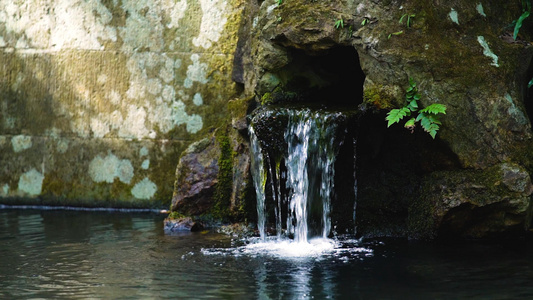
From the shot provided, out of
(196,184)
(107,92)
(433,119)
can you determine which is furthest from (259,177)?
(107,92)

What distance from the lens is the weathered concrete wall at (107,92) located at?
8656 mm

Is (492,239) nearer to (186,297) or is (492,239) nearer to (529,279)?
(529,279)

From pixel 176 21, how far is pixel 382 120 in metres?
3.09

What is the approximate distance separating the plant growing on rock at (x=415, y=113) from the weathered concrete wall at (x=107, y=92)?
8.80 feet

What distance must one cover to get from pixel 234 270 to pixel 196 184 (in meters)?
2.30

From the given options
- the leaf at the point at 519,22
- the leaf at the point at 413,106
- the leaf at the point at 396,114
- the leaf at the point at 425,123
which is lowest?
the leaf at the point at 425,123

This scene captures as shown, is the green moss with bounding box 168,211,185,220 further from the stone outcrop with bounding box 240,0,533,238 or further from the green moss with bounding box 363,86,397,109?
the green moss with bounding box 363,86,397,109

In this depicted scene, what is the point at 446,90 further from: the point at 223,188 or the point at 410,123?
the point at 223,188

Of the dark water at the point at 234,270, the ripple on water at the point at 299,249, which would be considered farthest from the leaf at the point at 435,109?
the ripple on water at the point at 299,249

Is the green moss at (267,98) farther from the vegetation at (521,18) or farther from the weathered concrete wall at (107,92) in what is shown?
the vegetation at (521,18)

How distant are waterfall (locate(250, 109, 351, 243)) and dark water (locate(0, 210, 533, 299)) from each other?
0.58 m

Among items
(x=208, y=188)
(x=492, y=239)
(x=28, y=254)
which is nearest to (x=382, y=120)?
(x=492, y=239)

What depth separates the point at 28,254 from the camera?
20.9 feet

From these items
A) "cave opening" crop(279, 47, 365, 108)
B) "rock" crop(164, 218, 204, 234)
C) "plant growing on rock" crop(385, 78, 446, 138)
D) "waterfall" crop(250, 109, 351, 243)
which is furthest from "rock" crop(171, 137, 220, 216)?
"plant growing on rock" crop(385, 78, 446, 138)
